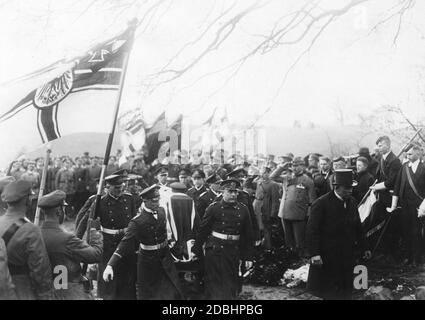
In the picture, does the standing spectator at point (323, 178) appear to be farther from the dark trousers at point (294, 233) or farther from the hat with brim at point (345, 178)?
the hat with brim at point (345, 178)

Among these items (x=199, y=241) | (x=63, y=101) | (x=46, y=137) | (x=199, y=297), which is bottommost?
(x=199, y=297)

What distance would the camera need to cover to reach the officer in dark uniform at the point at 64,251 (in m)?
4.19

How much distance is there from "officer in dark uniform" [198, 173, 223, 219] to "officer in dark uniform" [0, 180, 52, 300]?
10.3 feet

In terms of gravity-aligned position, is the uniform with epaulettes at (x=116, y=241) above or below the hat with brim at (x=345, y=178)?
below

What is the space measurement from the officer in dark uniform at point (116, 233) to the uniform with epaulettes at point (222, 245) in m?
0.93

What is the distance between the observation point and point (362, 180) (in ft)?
22.2

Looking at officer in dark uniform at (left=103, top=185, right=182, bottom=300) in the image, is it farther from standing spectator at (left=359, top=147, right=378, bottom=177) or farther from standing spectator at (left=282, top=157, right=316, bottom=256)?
standing spectator at (left=359, top=147, right=378, bottom=177)

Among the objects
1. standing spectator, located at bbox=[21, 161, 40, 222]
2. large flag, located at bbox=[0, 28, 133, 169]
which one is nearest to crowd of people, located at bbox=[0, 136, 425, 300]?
large flag, located at bbox=[0, 28, 133, 169]

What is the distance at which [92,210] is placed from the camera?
18.8ft

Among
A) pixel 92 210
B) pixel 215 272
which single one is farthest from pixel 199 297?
pixel 92 210

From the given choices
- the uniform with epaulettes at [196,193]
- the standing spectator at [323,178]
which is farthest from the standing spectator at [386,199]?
the uniform with epaulettes at [196,193]
